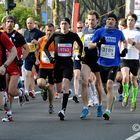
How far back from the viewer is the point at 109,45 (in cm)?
1200

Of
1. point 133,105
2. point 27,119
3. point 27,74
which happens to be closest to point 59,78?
point 27,119

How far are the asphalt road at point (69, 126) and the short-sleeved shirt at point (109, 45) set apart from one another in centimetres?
107

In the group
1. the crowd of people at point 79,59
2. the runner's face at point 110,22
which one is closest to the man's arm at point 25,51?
the crowd of people at point 79,59

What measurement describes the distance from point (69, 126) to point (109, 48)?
1800 millimetres

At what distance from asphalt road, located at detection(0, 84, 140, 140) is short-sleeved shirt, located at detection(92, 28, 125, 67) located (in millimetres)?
1074

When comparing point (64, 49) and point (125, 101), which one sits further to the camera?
point (125, 101)

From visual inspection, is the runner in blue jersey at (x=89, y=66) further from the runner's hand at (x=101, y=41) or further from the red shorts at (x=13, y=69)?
the red shorts at (x=13, y=69)

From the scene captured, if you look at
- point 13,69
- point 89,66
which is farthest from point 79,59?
point 13,69

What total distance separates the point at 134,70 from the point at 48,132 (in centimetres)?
385

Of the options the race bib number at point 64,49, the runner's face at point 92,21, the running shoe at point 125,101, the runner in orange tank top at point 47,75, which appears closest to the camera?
the race bib number at point 64,49

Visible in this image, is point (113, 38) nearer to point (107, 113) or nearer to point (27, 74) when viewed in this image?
point (107, 113)

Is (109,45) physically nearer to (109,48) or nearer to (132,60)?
(109,48)

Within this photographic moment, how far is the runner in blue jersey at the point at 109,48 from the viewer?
1193 centimetres

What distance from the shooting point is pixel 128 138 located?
970 cm
